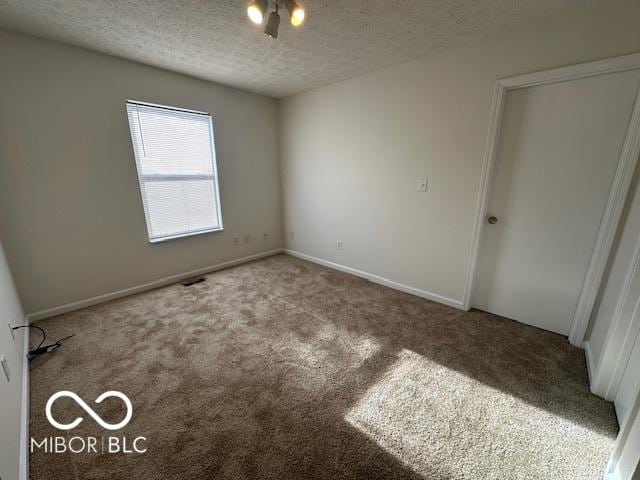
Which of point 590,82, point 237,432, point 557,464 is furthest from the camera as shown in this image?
Answer: point 590,82

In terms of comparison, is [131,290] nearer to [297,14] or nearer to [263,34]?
[263,34]

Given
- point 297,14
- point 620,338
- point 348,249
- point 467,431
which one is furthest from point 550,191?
point 297,14

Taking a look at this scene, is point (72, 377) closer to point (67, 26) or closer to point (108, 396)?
point (108, 396)

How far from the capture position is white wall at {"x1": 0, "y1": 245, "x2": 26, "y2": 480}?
1.03 m

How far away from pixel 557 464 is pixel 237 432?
5.17 feet

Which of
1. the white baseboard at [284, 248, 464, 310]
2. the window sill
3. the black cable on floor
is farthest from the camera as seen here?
the window sill

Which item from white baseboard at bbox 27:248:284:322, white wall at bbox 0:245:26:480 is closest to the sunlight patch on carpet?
white wall at bbox 0:245:26:480

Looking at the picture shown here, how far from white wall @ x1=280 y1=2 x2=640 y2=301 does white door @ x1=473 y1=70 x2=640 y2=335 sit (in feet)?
0.64

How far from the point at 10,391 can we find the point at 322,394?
1.62m

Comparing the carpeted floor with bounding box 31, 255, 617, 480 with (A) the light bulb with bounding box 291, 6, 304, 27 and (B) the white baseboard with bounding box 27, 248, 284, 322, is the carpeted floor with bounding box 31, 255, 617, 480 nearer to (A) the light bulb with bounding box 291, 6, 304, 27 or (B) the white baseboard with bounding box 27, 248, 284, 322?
(B) the white baseboard with bounding box 27, 248, 284, 322

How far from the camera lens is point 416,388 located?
5.48ft

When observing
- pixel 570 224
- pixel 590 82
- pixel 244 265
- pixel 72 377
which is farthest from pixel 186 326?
pixel 590 82

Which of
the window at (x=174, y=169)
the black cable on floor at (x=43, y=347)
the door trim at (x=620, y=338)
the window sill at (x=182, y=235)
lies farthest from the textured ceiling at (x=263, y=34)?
the black cable on floor at (x=43, y=347)

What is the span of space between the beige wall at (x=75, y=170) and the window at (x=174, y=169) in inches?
4.0
